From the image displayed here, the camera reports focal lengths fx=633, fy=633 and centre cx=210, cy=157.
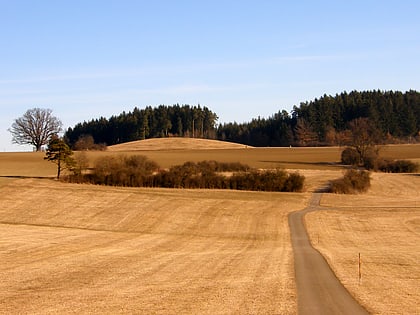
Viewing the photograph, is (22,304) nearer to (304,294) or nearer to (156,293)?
(156,293)

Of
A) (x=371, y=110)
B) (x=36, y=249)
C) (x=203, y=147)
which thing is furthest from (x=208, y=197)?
(x=371, y=110)

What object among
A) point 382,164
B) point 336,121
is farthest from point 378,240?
point 336,121

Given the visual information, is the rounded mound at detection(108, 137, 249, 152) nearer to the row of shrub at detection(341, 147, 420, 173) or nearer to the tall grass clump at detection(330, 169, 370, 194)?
the row of shrub at detection(341, 147, 420, 173)

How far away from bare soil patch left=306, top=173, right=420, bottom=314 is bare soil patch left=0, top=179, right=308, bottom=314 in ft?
7.61

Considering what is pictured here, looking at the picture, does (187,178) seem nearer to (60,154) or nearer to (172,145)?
(60,154)

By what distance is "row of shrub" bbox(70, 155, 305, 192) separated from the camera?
251 feet

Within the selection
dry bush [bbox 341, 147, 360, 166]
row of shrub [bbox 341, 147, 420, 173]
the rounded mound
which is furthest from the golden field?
the rounded mound

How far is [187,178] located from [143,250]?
43.6 metres

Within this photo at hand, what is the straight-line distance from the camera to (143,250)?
34375mm

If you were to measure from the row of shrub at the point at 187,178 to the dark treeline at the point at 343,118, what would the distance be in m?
92.3

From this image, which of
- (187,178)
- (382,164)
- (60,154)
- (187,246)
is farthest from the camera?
(382,164)

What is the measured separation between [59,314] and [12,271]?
951 cm

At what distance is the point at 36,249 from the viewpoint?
3275 cm

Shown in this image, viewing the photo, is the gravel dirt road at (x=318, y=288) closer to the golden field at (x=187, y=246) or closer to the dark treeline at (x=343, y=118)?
the golden field at (x=187, y=246)
